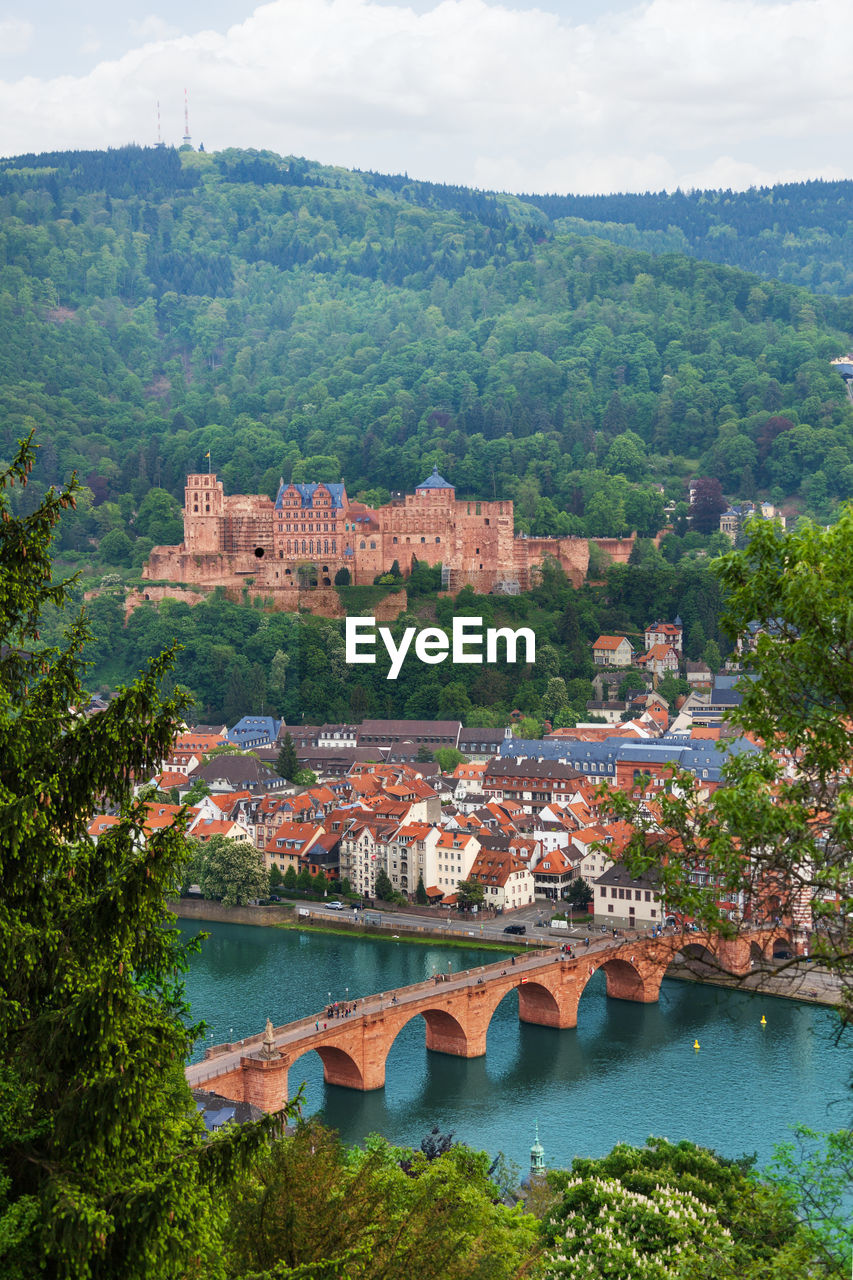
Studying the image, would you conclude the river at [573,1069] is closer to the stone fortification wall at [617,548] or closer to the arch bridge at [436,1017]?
the arch bridge at [436,1017]

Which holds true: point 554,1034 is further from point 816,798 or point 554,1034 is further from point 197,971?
point 816,798

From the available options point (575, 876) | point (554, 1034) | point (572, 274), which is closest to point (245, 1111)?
point (554, 1034)

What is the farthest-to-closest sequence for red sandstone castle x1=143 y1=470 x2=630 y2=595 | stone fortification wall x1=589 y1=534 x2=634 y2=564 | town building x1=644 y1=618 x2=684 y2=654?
1. stone fortification wall x1=589 y1=534 x2=634 y2=564
2. red sandstone castle x1=143 y1=470 x2=630 y2=595
3. town building x1=644 y1=618 x2=684 y2=654

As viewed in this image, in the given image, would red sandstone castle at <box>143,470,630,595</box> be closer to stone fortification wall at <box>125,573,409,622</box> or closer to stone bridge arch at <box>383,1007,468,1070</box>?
stone fortification wall at <box>125,573,409,622</box>

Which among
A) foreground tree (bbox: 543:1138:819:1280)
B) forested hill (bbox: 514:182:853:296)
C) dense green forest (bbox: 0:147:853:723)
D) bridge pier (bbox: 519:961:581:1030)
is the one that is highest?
forested hill (bbox: 514:182:853:296)

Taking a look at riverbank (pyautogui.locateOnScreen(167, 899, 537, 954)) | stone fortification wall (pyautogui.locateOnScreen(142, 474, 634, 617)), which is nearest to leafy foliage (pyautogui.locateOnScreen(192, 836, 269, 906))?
riverbank (pyautogui.locateOnScreen(167, 899, 537, 954))

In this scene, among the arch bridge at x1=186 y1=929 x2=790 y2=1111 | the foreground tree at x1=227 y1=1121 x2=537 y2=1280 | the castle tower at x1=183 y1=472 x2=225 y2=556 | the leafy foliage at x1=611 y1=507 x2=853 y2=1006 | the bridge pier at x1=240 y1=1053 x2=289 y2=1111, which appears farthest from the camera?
the castle tower at x1=183 y1=472 x2=225 y2=556

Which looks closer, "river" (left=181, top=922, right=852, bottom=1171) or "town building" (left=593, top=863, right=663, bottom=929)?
"river" (left=181, top=922, right=852, bottom=1171)
